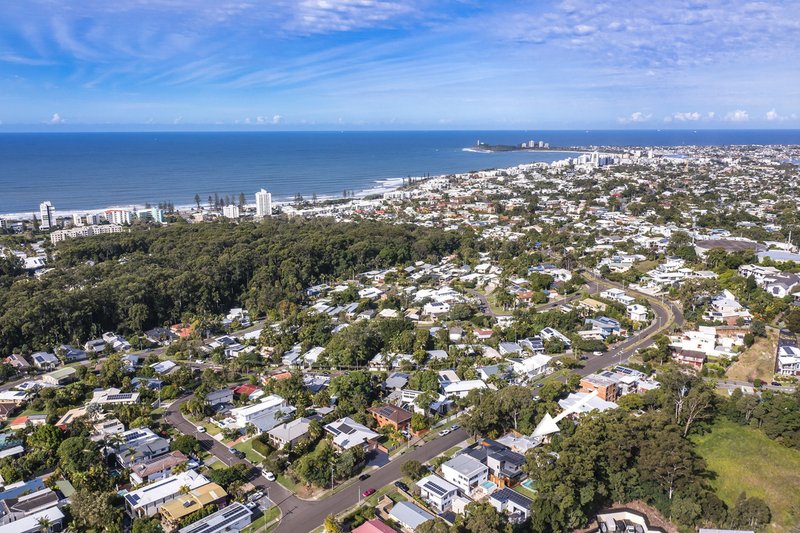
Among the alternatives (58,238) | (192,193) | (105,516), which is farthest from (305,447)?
(192,193)

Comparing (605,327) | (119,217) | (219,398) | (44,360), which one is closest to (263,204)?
(119,217)

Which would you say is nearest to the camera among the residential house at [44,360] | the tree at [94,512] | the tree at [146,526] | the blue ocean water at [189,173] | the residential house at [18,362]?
the tree at [146,526]

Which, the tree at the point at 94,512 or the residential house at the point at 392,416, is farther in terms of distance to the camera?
the residential house at the point at 392,416

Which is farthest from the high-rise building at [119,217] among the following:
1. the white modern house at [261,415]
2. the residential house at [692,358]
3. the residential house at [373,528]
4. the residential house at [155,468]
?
the residential house at [692,358]

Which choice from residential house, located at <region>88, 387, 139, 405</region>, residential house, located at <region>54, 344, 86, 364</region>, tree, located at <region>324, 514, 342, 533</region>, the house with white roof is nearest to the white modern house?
residential house, located at <region>88, 387, 139, 405</region>

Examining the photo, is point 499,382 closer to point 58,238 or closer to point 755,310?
point 755,310

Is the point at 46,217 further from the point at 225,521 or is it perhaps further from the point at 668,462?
→ the point at 668,462

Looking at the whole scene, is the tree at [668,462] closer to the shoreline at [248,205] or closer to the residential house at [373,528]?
the residential house at [373,528]
